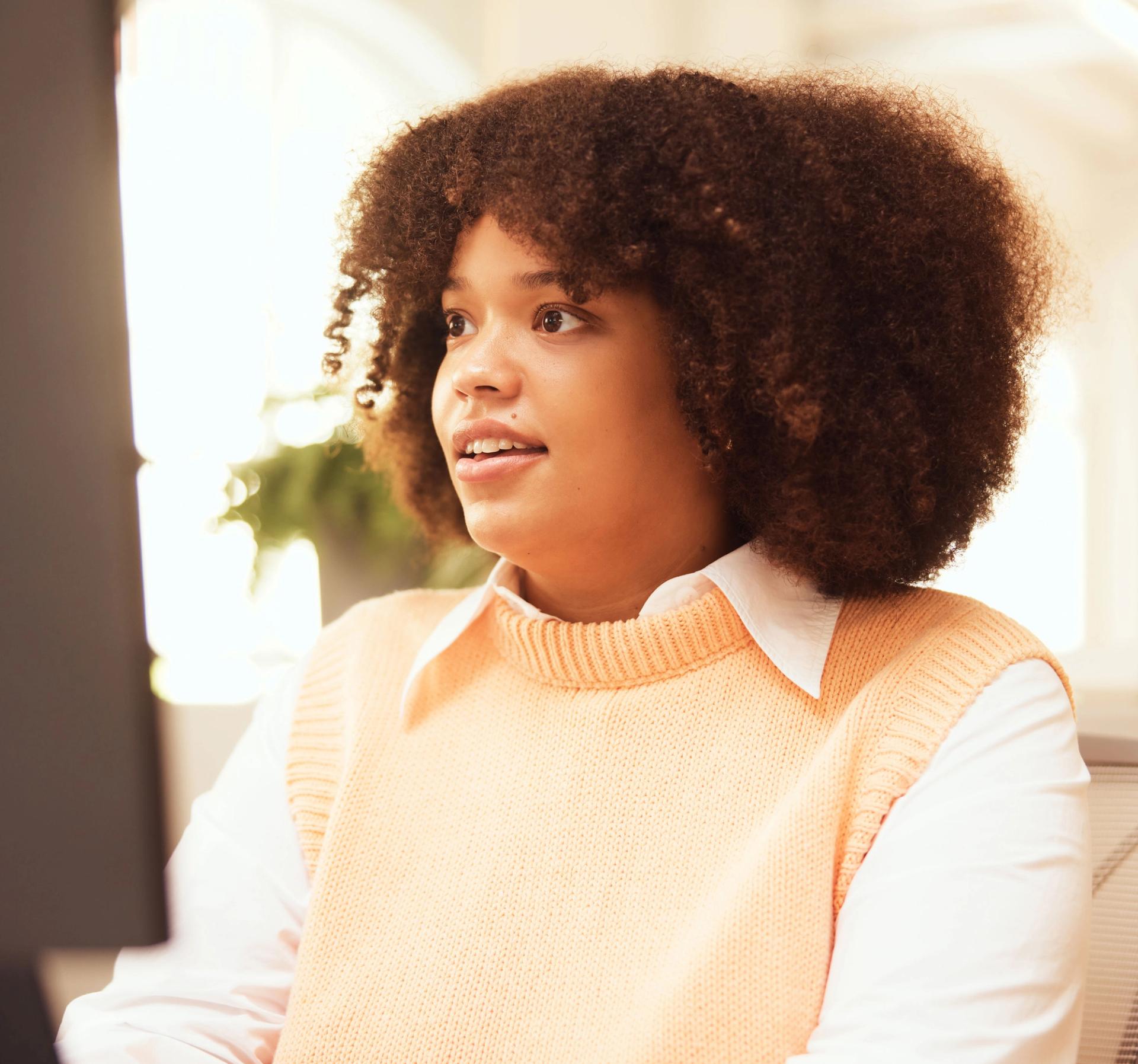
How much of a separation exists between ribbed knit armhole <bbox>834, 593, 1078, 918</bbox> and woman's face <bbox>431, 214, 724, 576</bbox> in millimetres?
329

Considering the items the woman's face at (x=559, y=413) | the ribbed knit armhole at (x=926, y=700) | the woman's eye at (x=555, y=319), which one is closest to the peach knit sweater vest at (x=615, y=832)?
the ribbed knit armhole at (x=926, y=700)

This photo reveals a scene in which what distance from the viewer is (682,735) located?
123cm

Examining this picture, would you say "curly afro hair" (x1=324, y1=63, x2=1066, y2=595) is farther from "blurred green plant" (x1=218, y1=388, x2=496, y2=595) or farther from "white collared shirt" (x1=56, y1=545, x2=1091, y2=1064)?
"blurred green plant" (x1=218, y1=388, x2=496, y2=595)

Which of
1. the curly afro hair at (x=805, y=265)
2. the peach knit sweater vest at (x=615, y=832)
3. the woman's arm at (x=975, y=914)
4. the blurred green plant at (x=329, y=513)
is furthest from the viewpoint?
the blurred green plant at (x=329, y=513)

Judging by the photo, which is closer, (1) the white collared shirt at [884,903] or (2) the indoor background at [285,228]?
(1) the white collared shirt at [884,903]

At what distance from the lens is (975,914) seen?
97 cm

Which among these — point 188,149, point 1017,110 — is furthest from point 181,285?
point 1017,110

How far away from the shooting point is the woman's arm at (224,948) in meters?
1.22

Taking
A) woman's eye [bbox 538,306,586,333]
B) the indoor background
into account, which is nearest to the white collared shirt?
woman's eye [bbox 538,306,586,333]

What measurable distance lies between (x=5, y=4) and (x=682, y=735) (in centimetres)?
94

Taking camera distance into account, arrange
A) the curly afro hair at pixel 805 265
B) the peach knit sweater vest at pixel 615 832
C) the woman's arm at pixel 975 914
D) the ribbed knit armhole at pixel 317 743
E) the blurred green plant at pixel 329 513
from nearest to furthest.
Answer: the woman's arm at pixel 975 914 → the peach knit sweater vest at pixel 615 832 → the curly afro hair at pixel 805 265 → the ribbed knit armhole at pixel 317 743 → the blurred green plant at pixel 329 513

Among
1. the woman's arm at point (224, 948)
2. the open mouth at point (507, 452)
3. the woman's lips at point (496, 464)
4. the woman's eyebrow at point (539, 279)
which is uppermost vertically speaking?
the woman's eyebrow at point (539, 279)

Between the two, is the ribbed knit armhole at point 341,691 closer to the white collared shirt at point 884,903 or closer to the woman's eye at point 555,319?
the white collared shirt at point 884,903

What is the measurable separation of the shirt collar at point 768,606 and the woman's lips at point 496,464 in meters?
0.17
